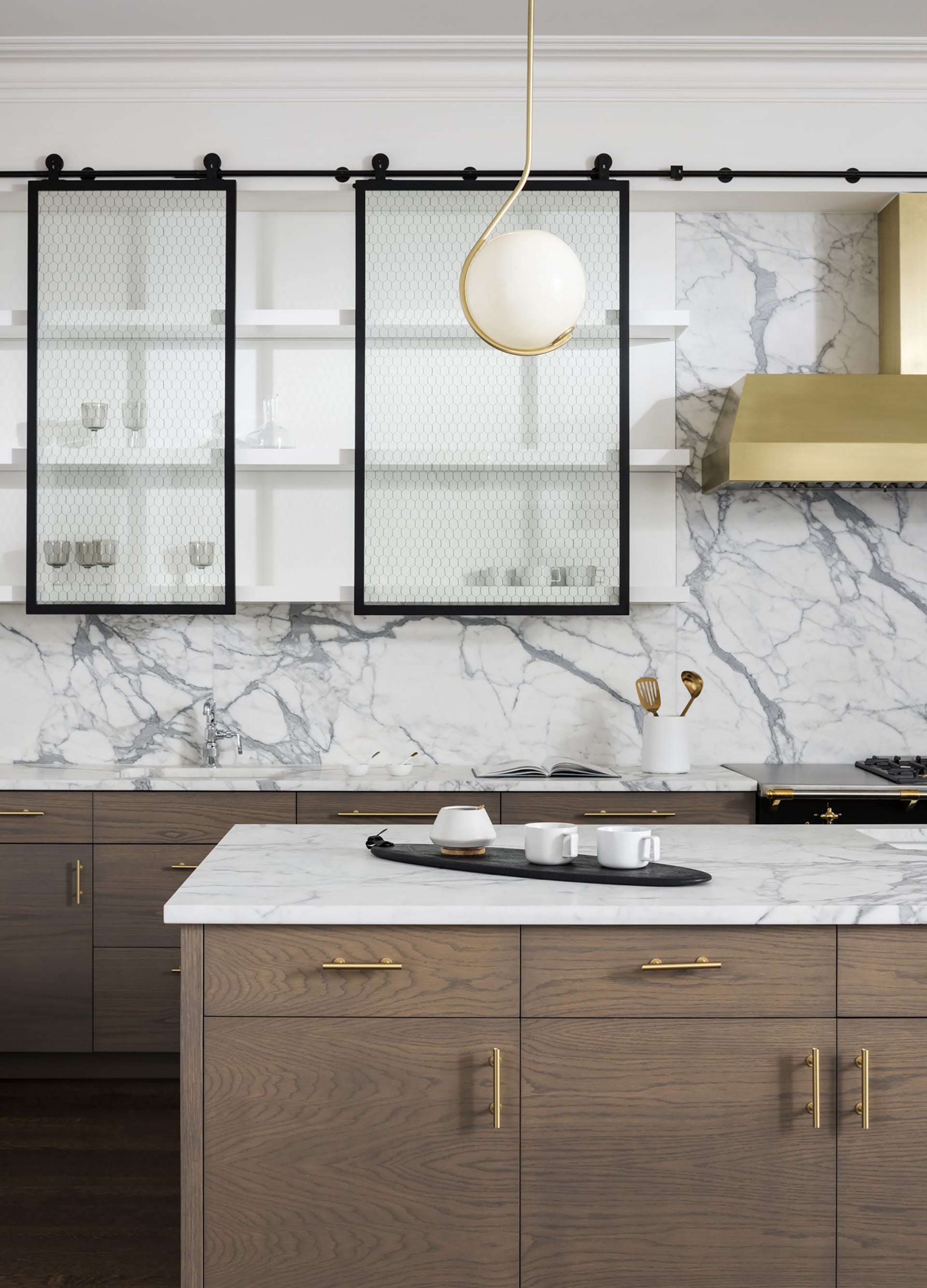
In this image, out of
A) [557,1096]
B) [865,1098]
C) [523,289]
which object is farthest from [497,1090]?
[523,289]

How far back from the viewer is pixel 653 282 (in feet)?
12.5

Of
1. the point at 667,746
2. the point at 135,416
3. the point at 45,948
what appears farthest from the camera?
the point at 135,416

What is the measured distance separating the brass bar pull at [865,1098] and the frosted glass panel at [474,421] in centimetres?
205

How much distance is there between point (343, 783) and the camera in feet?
10.6

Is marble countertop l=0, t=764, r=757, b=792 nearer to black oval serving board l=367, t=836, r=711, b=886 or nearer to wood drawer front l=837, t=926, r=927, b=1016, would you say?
black oval serving board l=367, t=836, r=711, b=886

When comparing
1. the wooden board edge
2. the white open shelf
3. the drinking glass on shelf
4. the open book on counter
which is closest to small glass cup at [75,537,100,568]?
the drinking glass on shelf

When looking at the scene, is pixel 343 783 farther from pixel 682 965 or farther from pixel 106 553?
pixel 682 965

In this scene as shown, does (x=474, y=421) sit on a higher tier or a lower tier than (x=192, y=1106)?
higher

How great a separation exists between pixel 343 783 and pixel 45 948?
3.36ft

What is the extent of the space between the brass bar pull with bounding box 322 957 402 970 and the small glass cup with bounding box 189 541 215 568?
7.03 feet

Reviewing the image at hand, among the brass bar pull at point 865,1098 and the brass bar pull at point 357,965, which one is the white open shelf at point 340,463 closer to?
the brass bar pull at point 357,965

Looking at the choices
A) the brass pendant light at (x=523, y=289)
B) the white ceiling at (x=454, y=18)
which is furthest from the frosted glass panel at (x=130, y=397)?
the brass pendant light at (x=523, y=289)

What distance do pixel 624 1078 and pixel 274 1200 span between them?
587 mm

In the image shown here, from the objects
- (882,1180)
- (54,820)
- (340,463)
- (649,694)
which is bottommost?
(882,1180)
